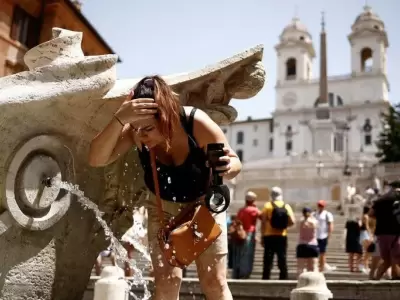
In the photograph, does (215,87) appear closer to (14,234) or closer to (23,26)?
(14,234)

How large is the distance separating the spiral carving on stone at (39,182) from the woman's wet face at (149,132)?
69 centimetres

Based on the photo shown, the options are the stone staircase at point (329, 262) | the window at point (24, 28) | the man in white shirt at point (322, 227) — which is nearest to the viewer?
the stone staircase at point (329, 262)

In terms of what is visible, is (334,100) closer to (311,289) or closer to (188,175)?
(311,289)

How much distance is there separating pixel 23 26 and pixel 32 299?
60.7 feet

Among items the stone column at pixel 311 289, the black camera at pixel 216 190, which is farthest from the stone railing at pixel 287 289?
the black camera at pixel 216 190

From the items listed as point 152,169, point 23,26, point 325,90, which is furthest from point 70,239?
point 325,90

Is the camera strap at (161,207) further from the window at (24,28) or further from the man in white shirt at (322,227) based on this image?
the window at (24,28)

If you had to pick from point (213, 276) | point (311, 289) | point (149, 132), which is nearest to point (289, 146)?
point (311, 289)

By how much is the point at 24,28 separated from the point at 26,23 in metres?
0.20

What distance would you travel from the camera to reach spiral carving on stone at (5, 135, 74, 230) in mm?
2986

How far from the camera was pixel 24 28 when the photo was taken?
19812 mm

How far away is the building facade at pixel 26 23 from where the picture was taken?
1833 cm

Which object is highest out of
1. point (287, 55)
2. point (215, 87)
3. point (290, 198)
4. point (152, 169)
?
point (287, 55)

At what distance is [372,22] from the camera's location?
276 ft
